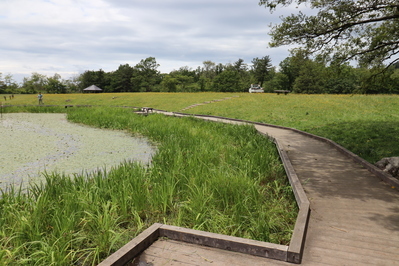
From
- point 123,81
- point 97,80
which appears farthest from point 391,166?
point 97,80

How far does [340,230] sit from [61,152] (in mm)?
10244

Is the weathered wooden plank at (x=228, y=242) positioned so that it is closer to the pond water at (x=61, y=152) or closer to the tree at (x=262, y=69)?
the pond water at (x=61, y=152)

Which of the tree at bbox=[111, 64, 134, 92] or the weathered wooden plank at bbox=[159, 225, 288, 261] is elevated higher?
the tree at bbox=[111, 64, 134, 92]

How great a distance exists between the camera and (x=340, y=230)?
13.1ft

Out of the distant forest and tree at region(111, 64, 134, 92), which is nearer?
the distant forest

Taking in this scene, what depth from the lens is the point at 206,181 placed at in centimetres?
591

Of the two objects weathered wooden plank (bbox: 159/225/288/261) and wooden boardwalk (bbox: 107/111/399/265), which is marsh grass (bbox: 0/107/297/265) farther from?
wooden boardwalk (bbox: 107/111/399/265)

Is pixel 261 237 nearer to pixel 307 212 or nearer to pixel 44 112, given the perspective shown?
pixel 307 212

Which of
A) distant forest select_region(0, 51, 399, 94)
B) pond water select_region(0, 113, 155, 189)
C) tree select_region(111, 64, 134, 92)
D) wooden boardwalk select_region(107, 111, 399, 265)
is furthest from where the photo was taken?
tree select_region(111, 64, 134, 92)

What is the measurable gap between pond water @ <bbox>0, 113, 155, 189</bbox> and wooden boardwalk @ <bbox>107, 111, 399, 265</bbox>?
15.1 feet

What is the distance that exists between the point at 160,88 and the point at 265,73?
30939 millimetres

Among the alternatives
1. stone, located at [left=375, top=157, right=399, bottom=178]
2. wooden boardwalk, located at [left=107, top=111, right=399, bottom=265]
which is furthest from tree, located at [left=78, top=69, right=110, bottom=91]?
wooden boardwalk, located at [left=107, top=111, right=399, bottom=265]

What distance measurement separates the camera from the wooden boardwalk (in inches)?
132

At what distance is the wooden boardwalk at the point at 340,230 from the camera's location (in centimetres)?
334
